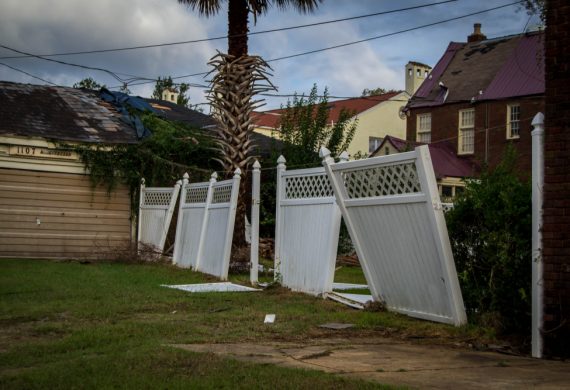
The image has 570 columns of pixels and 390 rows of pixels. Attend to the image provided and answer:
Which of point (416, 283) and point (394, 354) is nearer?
point (394, 354)

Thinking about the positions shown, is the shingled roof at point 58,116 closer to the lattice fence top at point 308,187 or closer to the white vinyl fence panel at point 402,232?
the lattice fence top at point 308,187

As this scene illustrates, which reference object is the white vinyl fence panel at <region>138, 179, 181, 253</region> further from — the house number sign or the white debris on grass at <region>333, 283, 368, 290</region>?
the white debris on grass at <region>333, 283, 368, 290</region>

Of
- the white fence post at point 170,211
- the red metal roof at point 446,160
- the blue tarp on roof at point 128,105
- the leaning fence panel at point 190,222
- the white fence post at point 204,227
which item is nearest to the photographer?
the white fence post at point 204,227

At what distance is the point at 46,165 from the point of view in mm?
19734

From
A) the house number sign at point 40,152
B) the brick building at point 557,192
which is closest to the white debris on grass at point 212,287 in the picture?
the brick building at point 557,192

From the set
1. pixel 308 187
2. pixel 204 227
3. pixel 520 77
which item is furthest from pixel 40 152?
pixel 520 77

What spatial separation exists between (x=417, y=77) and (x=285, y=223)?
3215 centimetres

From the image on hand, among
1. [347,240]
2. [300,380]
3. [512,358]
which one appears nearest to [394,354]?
[512,358]

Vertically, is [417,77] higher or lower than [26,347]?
higher

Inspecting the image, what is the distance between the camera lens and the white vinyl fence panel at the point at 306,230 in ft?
35.1

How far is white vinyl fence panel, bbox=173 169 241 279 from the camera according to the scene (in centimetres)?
1396

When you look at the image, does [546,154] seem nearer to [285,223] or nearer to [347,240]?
[285,223]

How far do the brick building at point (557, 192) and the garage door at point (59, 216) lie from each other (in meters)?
14.5

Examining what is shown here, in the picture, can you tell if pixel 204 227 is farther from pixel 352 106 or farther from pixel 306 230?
pixel 352 106
